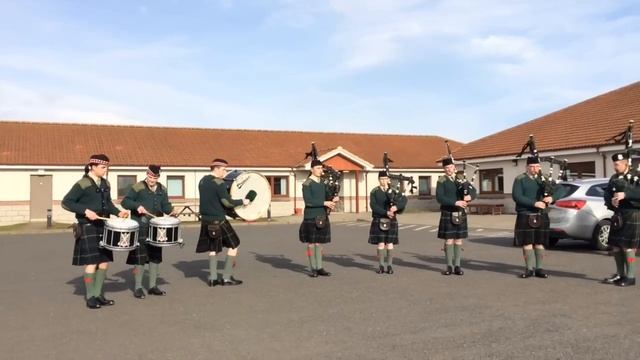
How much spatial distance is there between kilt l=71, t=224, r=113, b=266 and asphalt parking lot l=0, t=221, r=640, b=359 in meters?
0.59

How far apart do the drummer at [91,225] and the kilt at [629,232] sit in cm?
666

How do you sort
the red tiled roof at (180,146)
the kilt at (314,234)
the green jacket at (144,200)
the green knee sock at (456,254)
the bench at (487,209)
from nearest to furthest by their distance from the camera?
the green jacket at (144,200) < the green knee sock at (456,254) < the kilt at (314,234) < the bench at (487,209) < the red tiled roof at (180,146)

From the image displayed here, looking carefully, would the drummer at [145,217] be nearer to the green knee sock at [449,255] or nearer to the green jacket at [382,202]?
the green jacket at [382,202]

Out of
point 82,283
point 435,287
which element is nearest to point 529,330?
point 435,287

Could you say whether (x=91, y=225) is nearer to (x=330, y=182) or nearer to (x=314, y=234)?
(x=314, y=234)

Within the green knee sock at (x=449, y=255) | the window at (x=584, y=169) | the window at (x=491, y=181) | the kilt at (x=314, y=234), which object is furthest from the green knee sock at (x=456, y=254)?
the window at (x=491, y=181)

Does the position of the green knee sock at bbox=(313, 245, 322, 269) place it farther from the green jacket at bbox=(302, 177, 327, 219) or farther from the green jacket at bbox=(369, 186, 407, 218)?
the green jacket at bbox=(369, 186, 407, 218)

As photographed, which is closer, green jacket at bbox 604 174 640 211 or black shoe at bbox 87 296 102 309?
black shoe at bbox 87 296 102 309

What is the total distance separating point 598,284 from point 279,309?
4.50 metres

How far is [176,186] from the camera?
2836 cm

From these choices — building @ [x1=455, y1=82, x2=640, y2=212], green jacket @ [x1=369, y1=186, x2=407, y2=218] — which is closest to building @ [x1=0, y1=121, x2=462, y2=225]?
building @ [x1=455, y1=82, x2=640, y2=212]

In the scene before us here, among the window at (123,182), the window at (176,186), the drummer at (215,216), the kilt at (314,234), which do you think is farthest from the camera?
the window at (176,186)

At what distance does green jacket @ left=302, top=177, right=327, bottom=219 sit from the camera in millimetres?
9016

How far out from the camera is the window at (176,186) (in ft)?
92.5
